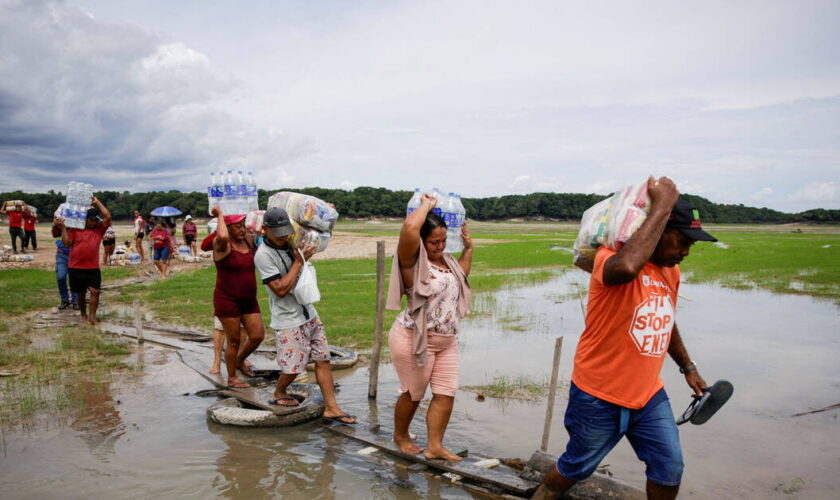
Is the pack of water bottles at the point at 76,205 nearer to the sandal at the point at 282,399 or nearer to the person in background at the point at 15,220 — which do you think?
the sandal at the point at 282,399

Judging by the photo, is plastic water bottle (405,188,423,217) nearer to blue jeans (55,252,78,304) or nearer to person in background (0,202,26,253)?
blue jeans (55,252,78,304)

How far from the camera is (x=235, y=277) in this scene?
6.18m

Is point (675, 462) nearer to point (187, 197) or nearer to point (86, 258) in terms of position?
point (86, 258)

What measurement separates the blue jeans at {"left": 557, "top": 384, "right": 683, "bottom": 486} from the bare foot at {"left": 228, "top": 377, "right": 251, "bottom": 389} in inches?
171

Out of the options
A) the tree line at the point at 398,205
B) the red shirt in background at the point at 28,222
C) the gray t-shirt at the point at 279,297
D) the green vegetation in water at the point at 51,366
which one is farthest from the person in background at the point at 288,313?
the tree line at the point at 398,205

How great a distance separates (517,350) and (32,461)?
6576 mm

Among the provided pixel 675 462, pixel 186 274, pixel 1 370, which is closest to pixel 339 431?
pixel 675 462

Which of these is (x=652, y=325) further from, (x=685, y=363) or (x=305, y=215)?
(x=305, y=215)

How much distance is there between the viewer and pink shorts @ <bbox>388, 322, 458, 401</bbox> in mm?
4340

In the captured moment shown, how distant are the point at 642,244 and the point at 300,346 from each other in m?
3.67

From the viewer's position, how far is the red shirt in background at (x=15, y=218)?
817 inches

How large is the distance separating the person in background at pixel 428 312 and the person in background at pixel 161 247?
15.0 m

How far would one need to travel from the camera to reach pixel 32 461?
476 centimetres

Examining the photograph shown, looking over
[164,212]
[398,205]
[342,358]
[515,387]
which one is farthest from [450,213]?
[398,205]
